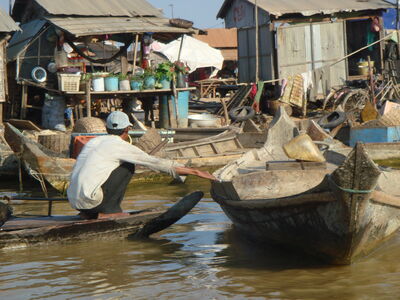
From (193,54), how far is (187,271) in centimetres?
2054

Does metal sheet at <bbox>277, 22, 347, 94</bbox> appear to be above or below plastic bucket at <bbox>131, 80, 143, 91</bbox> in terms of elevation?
above

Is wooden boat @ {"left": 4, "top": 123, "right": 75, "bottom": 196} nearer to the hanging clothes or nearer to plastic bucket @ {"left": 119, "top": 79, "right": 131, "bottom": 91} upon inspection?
plastic bucket @ {"left": 119, "top": 79, "right": 131, "bottom": 91}

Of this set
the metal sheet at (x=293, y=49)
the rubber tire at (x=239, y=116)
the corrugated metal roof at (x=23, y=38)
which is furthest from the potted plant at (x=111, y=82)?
the metal sheet at (x=293, y=49)

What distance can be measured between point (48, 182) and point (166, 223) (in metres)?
4.15

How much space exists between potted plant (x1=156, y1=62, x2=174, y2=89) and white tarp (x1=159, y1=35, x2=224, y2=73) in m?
9.08

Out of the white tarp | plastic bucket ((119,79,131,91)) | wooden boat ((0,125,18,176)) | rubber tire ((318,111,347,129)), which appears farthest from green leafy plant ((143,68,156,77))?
the white tarp

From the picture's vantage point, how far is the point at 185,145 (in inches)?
504

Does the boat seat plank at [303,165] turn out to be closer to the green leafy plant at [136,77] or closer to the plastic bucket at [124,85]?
the plastic bucket at [124,85]

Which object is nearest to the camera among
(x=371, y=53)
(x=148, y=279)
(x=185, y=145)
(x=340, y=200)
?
(x=340, y=200)

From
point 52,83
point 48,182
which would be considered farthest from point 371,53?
point 48,182

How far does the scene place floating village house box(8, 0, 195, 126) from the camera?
16.3 m

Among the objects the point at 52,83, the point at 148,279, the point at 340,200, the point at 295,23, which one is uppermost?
the point at 295,23

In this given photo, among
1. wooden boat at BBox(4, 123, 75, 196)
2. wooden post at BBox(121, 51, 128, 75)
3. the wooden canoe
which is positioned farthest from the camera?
wooden post at BBox(121, 51, 128, 75)

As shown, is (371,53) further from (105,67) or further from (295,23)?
(105,67)
